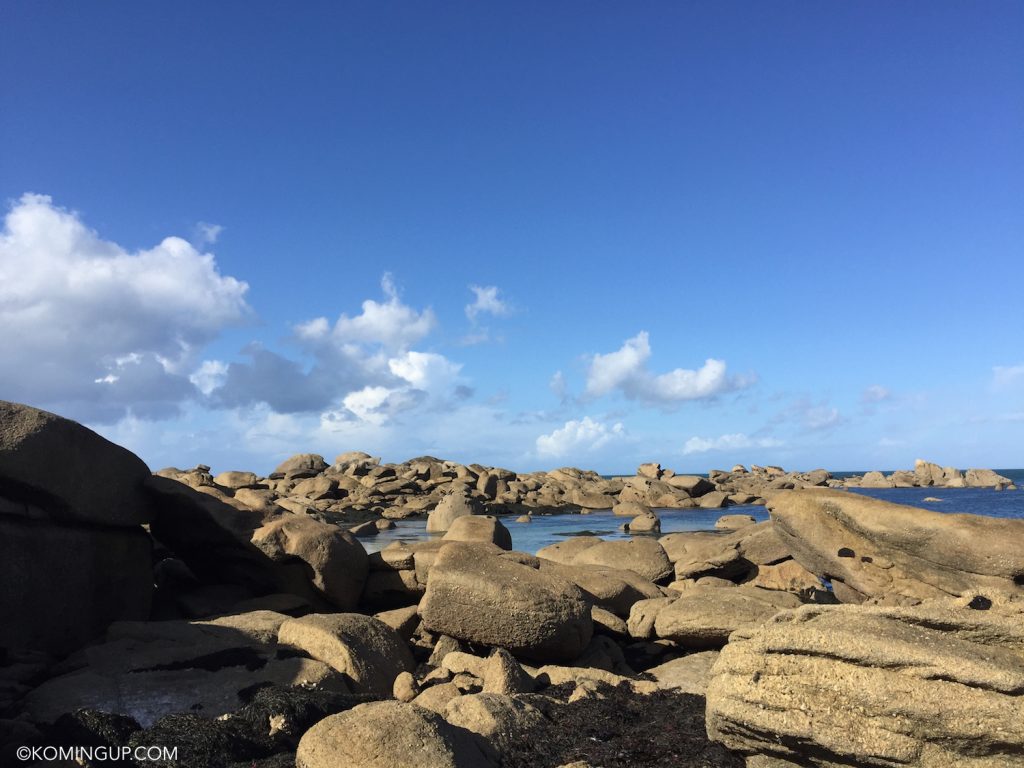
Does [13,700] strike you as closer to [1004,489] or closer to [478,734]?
[478,734]

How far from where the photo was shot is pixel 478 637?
11.4 m

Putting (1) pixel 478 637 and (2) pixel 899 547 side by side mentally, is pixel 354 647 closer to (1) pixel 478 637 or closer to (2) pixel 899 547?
(1) pixel 478 637

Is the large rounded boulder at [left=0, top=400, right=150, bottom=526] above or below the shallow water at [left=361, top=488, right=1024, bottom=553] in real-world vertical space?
above

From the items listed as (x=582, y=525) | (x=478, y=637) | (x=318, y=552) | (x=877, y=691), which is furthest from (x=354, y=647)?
(x=582, y=525)

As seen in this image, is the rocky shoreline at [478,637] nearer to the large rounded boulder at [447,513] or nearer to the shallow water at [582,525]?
the shallow water at [582,525]

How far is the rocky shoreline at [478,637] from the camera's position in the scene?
6707mm

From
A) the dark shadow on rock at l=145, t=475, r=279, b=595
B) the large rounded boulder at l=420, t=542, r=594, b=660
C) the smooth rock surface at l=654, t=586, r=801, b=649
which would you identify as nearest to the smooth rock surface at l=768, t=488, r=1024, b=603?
the smooth rock surface at l=654, t=586, r=801, b=649

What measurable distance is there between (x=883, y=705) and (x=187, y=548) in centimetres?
1248

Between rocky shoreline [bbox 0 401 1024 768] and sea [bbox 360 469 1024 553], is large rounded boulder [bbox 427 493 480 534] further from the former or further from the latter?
rocky shoreline [bbox 0 401 1024 768]

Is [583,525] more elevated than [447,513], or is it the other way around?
[447,513]

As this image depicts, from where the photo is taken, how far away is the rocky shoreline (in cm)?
671

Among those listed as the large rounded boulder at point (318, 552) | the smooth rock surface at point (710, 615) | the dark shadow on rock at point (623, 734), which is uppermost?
the large rounded boulder at point (318, 552)

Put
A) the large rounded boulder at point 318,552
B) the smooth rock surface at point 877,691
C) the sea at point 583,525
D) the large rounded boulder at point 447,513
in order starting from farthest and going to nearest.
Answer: the large rounded boulder at point 447,513, the sea at point 583,525, the large rounded boulder at point 318,552, the smooth rock surface at point 877,691

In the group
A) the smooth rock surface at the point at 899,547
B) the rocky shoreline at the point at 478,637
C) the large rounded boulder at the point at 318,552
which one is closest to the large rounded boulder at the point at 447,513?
the rocky shoreline at the point at 478,637
